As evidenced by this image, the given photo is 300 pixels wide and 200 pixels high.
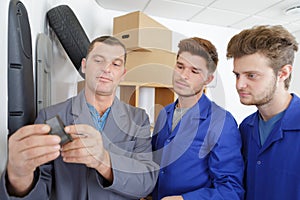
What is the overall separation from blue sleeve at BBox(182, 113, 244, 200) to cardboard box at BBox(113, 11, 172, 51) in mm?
636

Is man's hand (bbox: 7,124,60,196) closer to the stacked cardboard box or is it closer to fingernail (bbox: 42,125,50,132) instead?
fingernail (bbox: 42,125,50,132)

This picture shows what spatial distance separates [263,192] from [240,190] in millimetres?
98

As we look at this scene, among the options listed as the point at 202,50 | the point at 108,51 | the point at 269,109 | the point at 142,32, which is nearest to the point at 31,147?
the point at 108,51

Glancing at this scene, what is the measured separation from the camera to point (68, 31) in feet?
3.68

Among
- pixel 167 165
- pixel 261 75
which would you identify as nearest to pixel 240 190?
pixel 167 165

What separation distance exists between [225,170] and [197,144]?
13cm

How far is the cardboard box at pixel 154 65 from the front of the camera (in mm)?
1395

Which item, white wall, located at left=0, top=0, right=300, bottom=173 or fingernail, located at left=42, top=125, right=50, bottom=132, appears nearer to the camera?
fingernail, located at left=42, top=125, right=50, bottom=132

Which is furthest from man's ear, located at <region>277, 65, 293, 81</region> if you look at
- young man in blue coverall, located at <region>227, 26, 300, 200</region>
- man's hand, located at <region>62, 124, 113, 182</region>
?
man's hand, located at <region>62, 124, 113, 182</region>

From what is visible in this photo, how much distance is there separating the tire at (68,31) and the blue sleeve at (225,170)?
797mm

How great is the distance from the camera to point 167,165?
2.94ft

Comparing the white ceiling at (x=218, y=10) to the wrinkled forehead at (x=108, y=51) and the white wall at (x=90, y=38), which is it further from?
the wrinkled forehead at (x=108, y=51)

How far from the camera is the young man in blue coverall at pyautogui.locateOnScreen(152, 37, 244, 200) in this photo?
804 millimetres

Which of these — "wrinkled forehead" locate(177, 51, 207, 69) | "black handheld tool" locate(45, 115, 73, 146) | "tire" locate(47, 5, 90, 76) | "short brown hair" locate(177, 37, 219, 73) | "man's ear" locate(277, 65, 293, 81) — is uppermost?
"tire" locate(47, 5, 90, 76)
